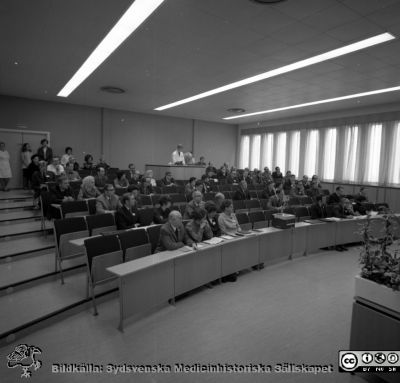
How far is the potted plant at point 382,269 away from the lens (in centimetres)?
245

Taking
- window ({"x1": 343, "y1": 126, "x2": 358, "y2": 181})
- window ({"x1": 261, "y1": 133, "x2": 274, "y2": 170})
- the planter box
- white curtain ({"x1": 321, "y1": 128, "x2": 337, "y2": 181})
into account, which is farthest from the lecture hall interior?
window ({"x1": 261, "y1": 133, "x2": 274, "y2": 170})

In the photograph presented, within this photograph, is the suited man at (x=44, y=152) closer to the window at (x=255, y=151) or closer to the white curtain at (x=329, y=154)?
the window at (x=255, y=151)

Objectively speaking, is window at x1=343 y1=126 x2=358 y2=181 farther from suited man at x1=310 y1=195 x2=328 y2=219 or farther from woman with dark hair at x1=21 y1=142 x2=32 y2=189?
woman with dark hair at x1=21 y1=142 x2=32 y2=189

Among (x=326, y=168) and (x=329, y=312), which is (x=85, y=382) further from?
(x=326, y=168)

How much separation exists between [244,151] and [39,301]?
555 inches

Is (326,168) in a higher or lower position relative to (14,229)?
higher

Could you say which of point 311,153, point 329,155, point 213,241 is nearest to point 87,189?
point 213,241

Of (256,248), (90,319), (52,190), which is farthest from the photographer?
(52,190)

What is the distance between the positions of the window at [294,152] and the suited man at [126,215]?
32.8ft

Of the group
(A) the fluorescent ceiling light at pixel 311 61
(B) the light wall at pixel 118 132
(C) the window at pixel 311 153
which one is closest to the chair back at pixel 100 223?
(A) the fluorescent ceiling light at pixel 311 61

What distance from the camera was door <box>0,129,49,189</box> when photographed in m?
10.6

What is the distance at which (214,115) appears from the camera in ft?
44.8

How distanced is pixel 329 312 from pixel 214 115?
36.4 feet

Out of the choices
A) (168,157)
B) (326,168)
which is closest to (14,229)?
(168,157)
